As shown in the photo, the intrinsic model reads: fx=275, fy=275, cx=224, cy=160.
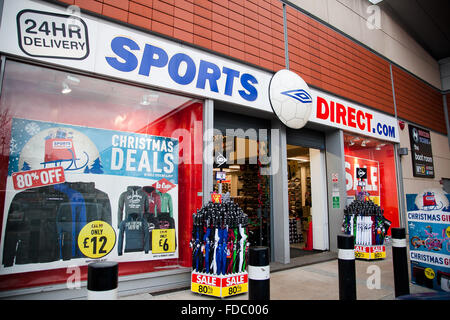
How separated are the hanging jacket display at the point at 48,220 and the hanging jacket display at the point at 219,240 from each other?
4.34ft

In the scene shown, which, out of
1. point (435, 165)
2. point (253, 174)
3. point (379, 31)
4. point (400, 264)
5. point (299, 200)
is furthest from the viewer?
point (435, 165)

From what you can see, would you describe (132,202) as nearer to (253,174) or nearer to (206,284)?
(206,284)

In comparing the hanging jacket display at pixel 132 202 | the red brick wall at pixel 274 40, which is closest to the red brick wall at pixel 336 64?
the red brick wall at pixel 274 40

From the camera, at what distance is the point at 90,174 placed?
142 inches

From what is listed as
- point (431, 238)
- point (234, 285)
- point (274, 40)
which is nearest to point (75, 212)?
point (234, 285)

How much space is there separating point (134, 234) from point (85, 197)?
0.84 meters

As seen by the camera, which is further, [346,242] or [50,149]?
[50,149]

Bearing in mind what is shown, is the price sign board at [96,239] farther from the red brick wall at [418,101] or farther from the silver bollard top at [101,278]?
the red brick wall at [418,101]

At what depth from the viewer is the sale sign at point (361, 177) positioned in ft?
22.5


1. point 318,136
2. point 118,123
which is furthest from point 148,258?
point 318,136

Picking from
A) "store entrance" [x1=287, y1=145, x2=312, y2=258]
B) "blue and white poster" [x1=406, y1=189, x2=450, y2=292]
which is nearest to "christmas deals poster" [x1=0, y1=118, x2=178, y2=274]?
"blue and white poster" [x1=406, y1=189, x2=450, y2=292]

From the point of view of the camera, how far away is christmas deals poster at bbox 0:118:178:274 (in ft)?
10.3

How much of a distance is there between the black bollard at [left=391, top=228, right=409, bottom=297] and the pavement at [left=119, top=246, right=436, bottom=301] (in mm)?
283

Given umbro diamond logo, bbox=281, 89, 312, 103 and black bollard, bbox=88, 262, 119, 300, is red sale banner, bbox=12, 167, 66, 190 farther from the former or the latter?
umbro diamond logo, bbox=281, 89, 312, 103
